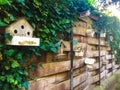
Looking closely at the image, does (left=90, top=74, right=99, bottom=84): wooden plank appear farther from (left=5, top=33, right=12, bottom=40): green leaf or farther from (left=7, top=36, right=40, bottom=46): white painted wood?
(left=5, top=33, right=12, bottom=40): green leaf

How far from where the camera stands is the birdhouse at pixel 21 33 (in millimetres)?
2036

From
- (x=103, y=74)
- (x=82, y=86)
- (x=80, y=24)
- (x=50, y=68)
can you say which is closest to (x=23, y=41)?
(x=50, y=68)

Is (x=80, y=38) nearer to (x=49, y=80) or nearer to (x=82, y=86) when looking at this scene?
(x=82, y=86)

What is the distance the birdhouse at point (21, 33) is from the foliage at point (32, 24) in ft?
0.17

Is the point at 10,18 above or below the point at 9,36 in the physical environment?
above

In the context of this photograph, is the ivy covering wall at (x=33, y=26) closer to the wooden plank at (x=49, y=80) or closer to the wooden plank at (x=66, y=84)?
the wooden plank at (x=49, y=80)

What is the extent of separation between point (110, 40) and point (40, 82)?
405cm

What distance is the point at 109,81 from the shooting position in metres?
6.13

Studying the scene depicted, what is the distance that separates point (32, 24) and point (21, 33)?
21cm

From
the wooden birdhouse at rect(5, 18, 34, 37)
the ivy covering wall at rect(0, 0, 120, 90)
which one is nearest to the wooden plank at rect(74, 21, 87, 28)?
the ivy covering wall at rect(0, 0, 120, 90)

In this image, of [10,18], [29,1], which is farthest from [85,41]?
[10,18]

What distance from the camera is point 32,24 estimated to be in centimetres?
235

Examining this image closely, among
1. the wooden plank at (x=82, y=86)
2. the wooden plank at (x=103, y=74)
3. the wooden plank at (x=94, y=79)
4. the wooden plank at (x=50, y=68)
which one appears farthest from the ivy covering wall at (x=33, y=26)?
the wooden plank at (x=103, y=74)

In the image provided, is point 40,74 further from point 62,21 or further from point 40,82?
point 62,21
